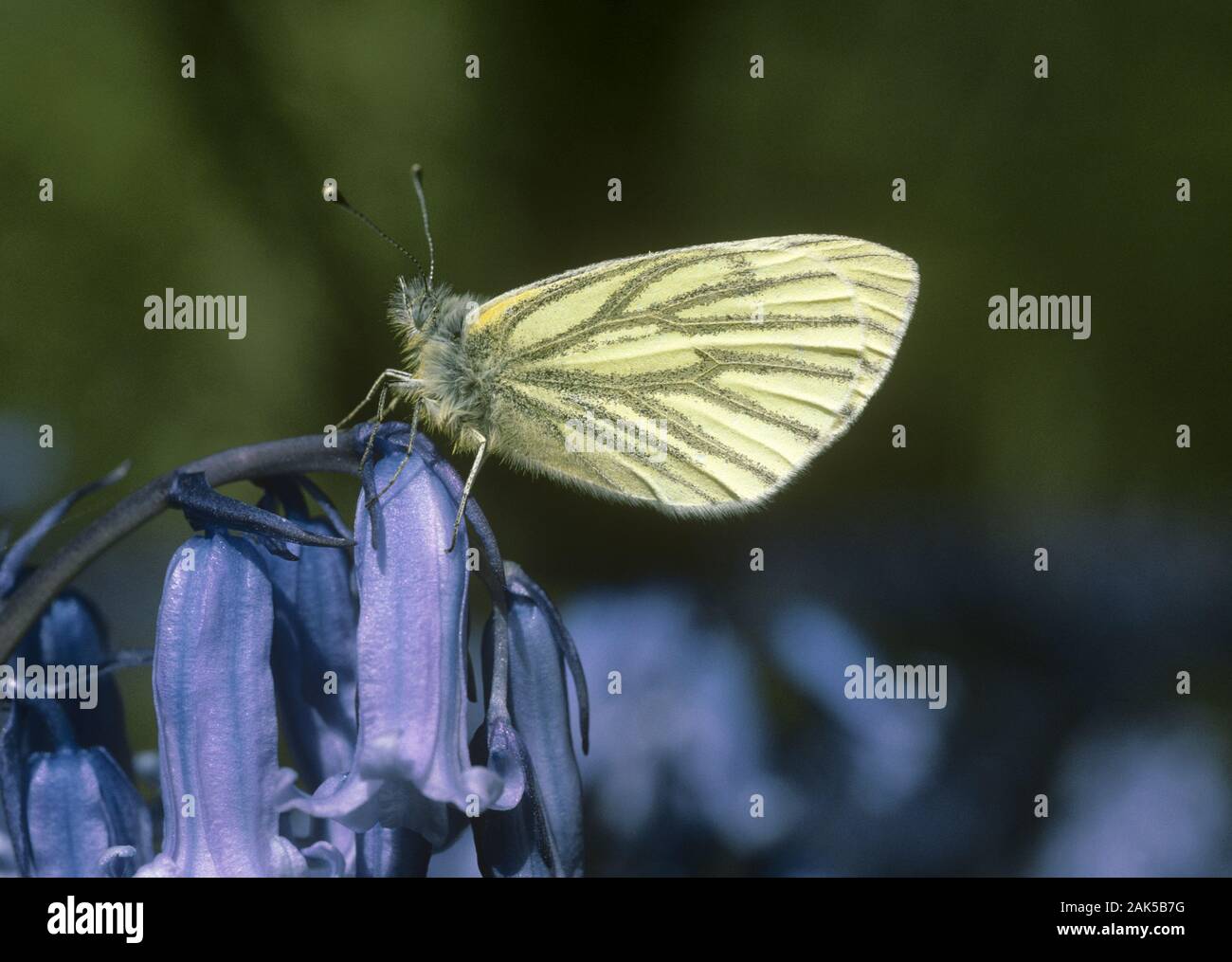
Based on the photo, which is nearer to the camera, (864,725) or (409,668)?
(409,668)

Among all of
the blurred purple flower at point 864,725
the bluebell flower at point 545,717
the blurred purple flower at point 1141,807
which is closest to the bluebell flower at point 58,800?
the bluebell flower at point 545,717

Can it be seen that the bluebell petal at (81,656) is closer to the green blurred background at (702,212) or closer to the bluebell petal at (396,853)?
the bluebell petal at (396,853)

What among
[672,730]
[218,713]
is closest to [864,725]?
[672,730]

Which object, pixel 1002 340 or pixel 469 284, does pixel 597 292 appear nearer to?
pixel 469 284

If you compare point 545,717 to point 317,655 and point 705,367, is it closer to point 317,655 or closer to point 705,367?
point 317,655

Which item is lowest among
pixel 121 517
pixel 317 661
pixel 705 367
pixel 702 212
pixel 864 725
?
pixel 864 725

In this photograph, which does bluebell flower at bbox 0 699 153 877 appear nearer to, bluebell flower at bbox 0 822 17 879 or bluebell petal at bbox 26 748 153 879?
bluebell petal at bbox 26 748 153 879
